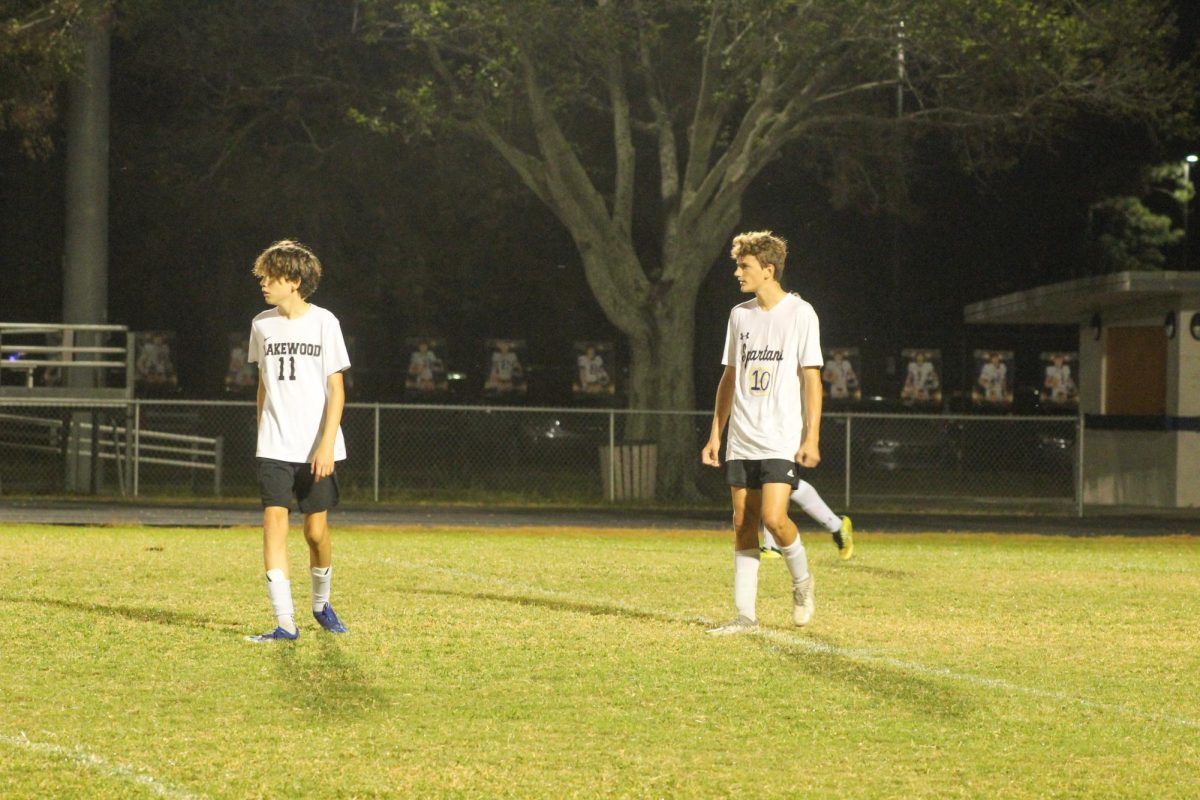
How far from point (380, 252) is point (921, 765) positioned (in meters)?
33.0

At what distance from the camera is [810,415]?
8.87 metres

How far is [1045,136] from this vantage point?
28188 mm

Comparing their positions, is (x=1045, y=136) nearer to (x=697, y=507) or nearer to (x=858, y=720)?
(x=697, y=507)

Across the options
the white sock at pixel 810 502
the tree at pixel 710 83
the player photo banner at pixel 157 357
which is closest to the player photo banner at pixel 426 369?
the player photo banner at pixel 157 357

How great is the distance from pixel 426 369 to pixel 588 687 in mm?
30588

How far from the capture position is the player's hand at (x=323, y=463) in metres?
8.46

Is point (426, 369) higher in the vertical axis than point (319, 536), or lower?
higher

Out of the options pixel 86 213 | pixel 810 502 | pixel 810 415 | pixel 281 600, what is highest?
pixel 86 213

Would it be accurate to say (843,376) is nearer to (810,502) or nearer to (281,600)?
(810,502)

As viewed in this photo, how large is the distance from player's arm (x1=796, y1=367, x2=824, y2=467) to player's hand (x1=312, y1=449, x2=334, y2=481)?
7.73 ft

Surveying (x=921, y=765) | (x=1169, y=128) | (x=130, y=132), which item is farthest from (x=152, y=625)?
(x=130, y=132)

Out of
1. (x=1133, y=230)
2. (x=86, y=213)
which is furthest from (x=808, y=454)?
(x=1133, y=230)

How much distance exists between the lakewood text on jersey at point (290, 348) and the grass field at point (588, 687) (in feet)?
4.74

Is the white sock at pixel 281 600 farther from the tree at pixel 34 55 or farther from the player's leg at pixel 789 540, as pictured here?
the tree at pixel 34 55
